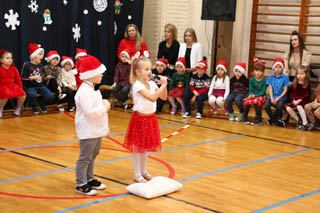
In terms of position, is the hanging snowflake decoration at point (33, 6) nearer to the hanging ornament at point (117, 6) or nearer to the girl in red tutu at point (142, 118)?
the hanging ornament at point (117, 6)

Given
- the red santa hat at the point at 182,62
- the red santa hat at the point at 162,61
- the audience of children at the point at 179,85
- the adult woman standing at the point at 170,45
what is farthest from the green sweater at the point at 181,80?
the adult woman standing at the point at 170,45

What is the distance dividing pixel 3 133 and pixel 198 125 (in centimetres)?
272

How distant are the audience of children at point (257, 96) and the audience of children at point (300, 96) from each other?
412 mm

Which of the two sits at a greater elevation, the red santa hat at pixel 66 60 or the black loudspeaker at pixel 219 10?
the black loudspeaker at pixel 219 10

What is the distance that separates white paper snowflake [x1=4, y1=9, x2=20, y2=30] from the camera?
7.49 meters

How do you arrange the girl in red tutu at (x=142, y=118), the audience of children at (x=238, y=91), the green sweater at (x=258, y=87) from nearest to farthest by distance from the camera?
the girl in red tutu at (x=142, y=118)
the green sweater at (x=258, y=87)
the audience of children at (x=238, y=91)

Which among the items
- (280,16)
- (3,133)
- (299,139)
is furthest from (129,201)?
(280,16)

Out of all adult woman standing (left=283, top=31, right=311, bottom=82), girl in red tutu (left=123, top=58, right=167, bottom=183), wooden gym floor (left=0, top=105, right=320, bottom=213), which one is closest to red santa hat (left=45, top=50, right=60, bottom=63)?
wooden gym floor (left=0, top=105, right=320, bottom=213)

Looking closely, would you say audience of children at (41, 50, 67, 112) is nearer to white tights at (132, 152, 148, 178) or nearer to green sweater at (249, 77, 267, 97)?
green sweater at (249, 77, 267, 97)

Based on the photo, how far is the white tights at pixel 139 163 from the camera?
4.23 m

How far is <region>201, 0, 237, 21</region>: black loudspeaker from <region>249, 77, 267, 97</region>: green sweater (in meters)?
1.37

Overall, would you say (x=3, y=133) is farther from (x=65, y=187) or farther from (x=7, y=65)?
(x=65, y=187)

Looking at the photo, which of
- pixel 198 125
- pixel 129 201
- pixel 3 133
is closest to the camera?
pixel 129 201

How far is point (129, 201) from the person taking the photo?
3734mm
